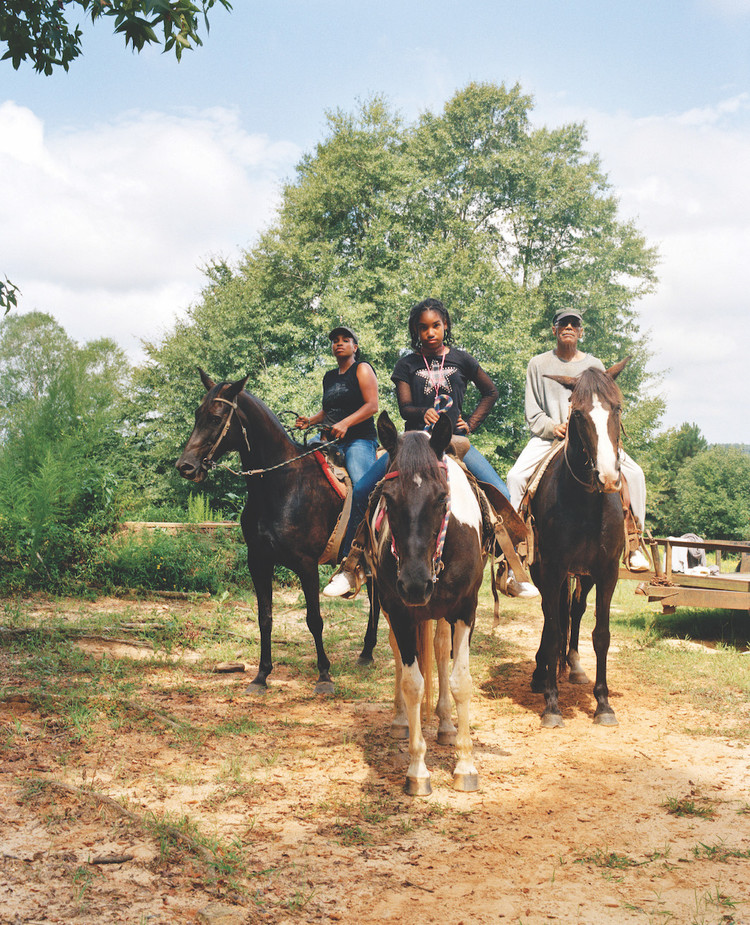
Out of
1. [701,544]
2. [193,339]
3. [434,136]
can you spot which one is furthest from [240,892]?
[434,136]

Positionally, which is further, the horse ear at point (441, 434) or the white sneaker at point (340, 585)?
the white sneaker at point (340, 585)

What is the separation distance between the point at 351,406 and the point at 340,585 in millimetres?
1963

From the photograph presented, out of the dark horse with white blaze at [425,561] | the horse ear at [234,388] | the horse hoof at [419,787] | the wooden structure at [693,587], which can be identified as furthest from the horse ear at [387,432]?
the wooden structure at [693,587]

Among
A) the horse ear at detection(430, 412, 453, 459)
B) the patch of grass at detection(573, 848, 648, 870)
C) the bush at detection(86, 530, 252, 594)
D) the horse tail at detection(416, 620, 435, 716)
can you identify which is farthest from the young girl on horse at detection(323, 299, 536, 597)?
the bush at detection(86, 530, 252, 594)

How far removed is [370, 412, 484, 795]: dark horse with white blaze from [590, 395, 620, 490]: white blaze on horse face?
0.96 m

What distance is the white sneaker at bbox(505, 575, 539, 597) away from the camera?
17.6 feet

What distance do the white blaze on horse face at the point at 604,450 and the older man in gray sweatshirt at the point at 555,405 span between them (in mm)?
1058

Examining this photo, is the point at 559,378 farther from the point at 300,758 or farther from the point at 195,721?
the point at 195,721

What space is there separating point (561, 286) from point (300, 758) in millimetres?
23865

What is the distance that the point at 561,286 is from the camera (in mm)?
25438

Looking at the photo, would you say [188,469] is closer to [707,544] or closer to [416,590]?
[416,590]

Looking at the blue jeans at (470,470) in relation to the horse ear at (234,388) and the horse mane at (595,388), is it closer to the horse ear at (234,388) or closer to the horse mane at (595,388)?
the horse mane at (595,388)

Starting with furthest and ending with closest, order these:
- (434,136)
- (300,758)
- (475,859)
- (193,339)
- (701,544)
Answer: (434,136) < (193,339) < (701,544) < (300,758) < (475,859)

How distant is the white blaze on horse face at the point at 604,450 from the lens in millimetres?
4766
